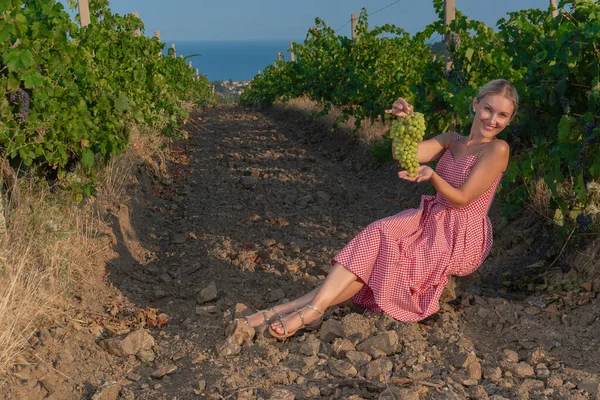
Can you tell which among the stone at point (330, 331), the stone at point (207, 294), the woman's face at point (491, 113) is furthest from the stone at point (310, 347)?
the woman's face at point (491, 113)

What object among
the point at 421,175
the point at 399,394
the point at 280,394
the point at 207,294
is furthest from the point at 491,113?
the point at 207,294

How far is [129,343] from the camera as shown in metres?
3.60

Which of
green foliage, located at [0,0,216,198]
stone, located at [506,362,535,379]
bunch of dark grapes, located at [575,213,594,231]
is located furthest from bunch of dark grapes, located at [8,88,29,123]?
bunch of dark grapes, located at [575,213,594,231]

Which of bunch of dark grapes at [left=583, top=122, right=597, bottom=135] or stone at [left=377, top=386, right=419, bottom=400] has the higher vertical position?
bunch of dark grapes at [left=583, top=122, right=597, bottom=135]

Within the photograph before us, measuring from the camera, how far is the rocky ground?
3.16 meters

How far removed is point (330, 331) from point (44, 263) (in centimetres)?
170

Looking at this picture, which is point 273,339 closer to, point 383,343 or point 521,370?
point 383,343

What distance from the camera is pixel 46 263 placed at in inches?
165

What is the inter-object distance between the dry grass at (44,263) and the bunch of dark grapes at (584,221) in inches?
114

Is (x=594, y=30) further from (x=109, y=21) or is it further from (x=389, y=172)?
(x=109, y=21)

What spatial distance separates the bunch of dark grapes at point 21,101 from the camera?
4742mm

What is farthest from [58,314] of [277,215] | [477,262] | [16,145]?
[277,215]

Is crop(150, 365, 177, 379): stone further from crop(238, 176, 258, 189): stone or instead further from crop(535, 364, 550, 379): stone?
crop(238, 176, 258, 189): stone

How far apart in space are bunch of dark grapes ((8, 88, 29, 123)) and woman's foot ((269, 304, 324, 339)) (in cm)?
227
